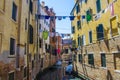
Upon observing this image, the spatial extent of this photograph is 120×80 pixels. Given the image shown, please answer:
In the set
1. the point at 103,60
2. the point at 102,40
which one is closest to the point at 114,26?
the point at 102,40

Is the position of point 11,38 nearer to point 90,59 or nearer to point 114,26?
point 114,26

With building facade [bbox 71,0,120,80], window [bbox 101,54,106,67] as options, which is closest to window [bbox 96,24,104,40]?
building facade [bbox 71,0,120,80]

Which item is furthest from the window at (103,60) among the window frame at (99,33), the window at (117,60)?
→ the window at (117,60)

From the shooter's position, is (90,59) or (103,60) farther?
(90,59)

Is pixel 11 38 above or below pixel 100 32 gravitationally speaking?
below

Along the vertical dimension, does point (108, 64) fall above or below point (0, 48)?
below

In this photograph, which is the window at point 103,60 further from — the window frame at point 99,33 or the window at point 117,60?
the window at point 117,60

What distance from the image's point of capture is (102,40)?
17.9 meters

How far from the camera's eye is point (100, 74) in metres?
18.8

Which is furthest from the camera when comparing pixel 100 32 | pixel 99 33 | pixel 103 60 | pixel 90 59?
pixel 90 59

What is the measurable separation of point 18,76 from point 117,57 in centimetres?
904

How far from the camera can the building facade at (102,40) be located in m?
15.1

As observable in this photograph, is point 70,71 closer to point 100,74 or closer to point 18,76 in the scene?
point 100,74

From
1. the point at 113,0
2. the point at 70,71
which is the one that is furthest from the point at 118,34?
the point at 70,71
